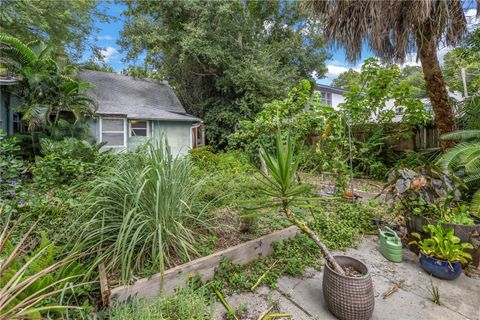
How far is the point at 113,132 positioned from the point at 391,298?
29.4ft

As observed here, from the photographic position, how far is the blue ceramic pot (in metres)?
2.12

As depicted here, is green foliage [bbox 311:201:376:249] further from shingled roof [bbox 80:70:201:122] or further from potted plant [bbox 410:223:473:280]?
shingled roof [bbox 80:70:201:122]

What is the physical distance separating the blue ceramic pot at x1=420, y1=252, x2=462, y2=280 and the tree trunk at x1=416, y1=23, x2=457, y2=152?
11.7ft

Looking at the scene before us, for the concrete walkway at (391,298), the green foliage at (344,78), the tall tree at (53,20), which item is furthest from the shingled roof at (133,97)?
the green foliage at (344,78)

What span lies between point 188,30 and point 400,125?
30.2 ft

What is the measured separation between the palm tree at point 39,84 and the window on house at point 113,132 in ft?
4.32

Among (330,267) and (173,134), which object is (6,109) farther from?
(330,267)

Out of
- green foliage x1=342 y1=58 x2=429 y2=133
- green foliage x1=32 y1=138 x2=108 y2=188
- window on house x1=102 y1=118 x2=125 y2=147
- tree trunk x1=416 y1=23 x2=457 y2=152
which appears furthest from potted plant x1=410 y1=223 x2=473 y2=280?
window on house x1=102 y1=118 x2=125 y2=147

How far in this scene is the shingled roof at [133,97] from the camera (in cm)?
855

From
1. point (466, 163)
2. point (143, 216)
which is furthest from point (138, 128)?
point (466, 163)

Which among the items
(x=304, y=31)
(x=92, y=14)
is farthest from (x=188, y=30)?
(x=304, y=31)

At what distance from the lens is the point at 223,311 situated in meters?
1.75

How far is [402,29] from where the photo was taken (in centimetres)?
420

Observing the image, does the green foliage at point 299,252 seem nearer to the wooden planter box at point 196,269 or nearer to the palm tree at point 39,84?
the wooden planter box at point 196,269
